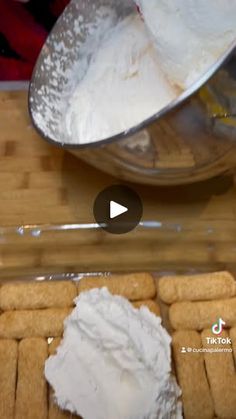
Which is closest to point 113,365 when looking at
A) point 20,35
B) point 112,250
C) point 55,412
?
point 55,412

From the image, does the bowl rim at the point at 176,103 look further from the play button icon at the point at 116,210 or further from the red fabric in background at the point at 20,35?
the red fabric in background at the point at 20,35

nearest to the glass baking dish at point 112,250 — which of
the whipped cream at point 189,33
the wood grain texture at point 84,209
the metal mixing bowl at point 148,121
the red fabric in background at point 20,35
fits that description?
the wood grain texture at point 84,209

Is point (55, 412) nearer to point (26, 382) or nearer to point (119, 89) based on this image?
point (26, 382)

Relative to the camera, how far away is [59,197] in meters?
0.83

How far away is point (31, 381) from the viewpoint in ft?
2.09

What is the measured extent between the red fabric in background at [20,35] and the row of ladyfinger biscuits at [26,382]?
22.6 inches

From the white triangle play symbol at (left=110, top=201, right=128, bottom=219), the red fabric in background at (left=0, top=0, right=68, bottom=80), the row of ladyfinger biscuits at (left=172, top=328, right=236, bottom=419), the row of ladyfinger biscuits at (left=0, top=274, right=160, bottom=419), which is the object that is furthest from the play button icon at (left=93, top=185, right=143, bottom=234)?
the red fabric in background at (left=0, top=0, right=68, bottom=80)

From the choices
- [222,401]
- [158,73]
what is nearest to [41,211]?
[158,73]

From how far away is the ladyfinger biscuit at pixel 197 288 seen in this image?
0.71m

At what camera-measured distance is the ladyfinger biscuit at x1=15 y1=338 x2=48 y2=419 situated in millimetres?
618

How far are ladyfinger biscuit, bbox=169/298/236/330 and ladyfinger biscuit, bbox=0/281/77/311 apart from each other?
0.16 metres

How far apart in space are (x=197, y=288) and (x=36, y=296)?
253 mm

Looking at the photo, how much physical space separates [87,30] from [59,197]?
1.01 feet

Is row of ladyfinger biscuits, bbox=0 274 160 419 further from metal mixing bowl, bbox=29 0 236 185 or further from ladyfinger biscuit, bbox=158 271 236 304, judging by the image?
metal mixing bowl, bbox=29 0 236 185
